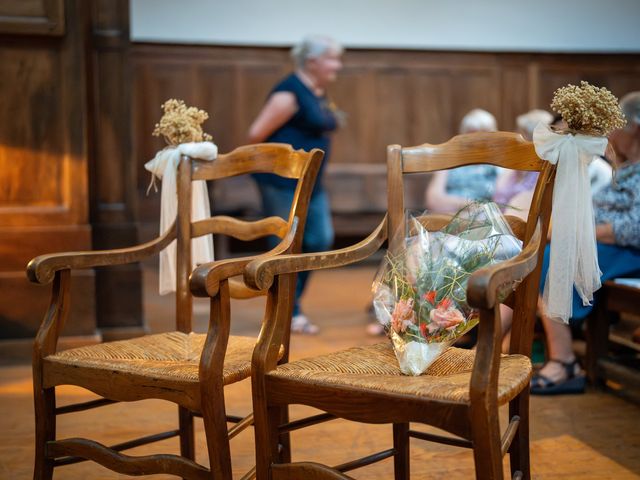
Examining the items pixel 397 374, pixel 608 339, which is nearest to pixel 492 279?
pixel 397 374

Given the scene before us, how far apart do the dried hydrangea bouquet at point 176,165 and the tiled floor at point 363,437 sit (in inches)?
23.7

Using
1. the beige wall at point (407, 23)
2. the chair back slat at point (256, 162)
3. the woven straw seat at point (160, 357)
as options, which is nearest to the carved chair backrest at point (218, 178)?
the chair back slat at point (256, 162)

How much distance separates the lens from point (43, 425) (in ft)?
6.89

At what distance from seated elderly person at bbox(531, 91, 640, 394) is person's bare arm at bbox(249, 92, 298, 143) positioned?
1.55 m

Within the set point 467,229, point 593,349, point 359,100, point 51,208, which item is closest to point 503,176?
point 593,349

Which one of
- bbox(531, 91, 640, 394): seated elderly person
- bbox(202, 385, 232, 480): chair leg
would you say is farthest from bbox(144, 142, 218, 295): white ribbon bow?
bbox(531, 91, 640, 394): seated elderly person

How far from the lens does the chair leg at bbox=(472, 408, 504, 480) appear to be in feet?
5.13

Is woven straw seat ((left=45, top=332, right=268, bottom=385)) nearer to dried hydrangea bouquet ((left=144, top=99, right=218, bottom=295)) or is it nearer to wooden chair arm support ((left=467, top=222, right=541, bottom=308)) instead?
dried hydrangea bouquet ((left=144, top=99, right=218, bottom=295))

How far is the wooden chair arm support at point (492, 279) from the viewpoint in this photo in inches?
61.6

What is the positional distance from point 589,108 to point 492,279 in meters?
0.56

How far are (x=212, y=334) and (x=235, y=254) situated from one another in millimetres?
5550

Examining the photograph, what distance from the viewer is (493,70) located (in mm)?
7730

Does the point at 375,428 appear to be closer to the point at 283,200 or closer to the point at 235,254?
the point at 283,200

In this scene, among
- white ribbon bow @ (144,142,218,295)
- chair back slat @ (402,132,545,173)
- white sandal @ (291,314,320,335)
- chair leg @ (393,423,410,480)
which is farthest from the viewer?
white sandal @ (291,314,320,335)
